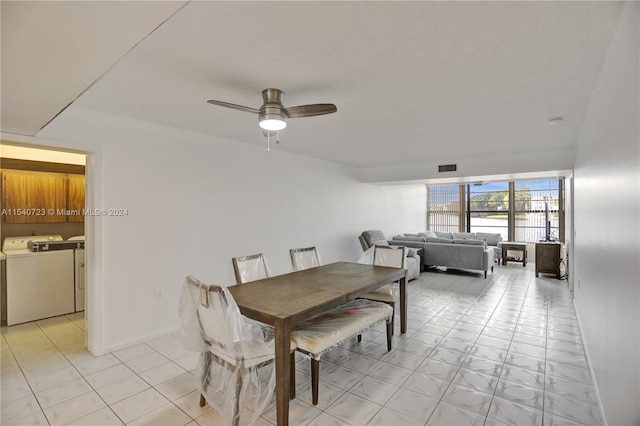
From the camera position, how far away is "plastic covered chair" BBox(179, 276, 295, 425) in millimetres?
1877

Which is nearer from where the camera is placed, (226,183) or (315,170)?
(226,183)

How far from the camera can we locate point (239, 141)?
13.7 ft

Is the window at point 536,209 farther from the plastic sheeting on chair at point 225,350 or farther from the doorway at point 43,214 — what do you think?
the doorway at point 43,214

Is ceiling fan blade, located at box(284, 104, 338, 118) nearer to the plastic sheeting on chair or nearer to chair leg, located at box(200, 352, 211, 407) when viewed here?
the plastic sheeting on chair

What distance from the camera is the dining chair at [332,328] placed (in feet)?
7.13

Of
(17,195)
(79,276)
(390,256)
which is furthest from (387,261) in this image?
(17,195)

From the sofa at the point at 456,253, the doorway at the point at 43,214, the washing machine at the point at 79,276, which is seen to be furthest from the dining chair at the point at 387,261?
the washing machine at the point at 79,276

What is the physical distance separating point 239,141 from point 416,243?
4.63m

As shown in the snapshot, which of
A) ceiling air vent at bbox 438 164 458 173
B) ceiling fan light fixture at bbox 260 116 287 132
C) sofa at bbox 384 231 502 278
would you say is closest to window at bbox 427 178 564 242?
sofa at bbox 384 231 502 278

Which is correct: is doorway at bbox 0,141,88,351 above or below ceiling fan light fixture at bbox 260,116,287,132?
below

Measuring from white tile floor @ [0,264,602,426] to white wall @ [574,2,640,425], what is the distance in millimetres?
446

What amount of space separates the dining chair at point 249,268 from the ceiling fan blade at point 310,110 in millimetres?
1494

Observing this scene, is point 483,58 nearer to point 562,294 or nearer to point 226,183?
point 226,183

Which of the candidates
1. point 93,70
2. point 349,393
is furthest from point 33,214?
point 349,393
